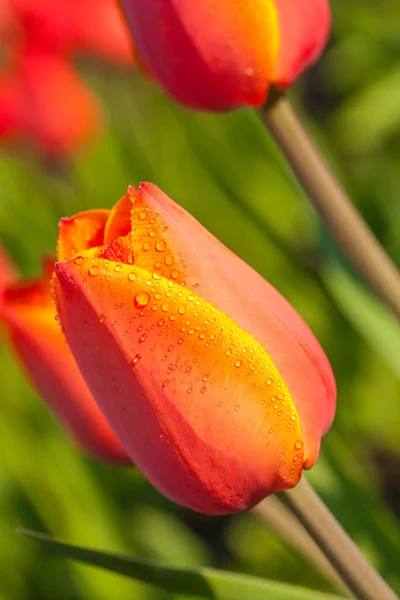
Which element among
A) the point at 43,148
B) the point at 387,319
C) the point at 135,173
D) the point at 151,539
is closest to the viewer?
the point at 387,319

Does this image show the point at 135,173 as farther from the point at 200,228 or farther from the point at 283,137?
the point at 200,228

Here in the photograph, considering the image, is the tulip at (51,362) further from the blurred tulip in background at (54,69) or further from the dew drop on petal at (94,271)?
the blurred tulip in background at (54,69)

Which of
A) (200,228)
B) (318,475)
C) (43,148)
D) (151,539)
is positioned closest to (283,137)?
(200,228)

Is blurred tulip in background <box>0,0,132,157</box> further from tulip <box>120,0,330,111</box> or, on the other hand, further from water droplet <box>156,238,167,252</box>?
water droplet <box>156,238,167,252</box>

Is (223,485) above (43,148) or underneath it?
underneath

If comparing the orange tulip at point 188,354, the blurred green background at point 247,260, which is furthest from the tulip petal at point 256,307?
the blurred green background at point 247,260

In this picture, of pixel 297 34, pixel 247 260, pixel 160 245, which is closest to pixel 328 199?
pixel 297 34
